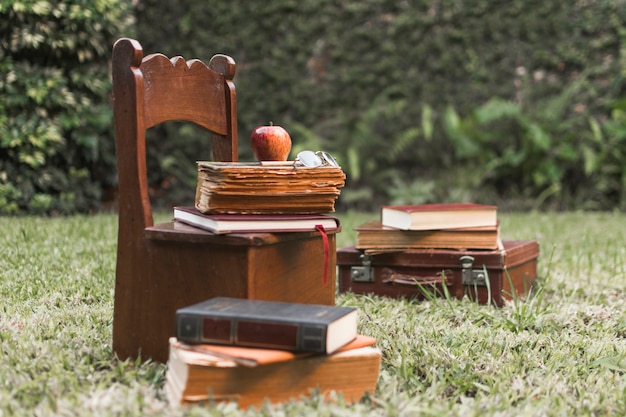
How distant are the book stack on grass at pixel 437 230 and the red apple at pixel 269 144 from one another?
0.93 meters

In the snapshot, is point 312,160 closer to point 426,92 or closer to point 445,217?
point 445,217

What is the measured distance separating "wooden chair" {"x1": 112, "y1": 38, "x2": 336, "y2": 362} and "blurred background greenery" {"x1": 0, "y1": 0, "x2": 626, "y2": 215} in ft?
16.2

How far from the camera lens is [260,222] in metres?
2.06

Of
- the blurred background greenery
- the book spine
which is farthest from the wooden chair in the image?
the blurred background greenery

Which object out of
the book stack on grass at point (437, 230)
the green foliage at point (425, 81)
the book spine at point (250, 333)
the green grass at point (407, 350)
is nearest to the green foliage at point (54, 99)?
the green foliage at point (425, 81)

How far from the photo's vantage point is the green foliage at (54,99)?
5699 millimetres

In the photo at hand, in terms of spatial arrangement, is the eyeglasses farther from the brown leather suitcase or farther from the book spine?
the brown leather suitcase

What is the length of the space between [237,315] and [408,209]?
4.93ft

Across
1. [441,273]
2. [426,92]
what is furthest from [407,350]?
[426,92]

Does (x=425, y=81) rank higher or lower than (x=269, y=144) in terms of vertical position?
higher

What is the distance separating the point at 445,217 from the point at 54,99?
3.83 meters

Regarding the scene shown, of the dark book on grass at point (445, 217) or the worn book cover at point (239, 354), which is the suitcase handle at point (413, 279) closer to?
the dark book on grass at point (445, 217)

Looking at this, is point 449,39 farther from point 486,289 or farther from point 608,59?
point 486,289

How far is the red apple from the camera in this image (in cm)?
229
